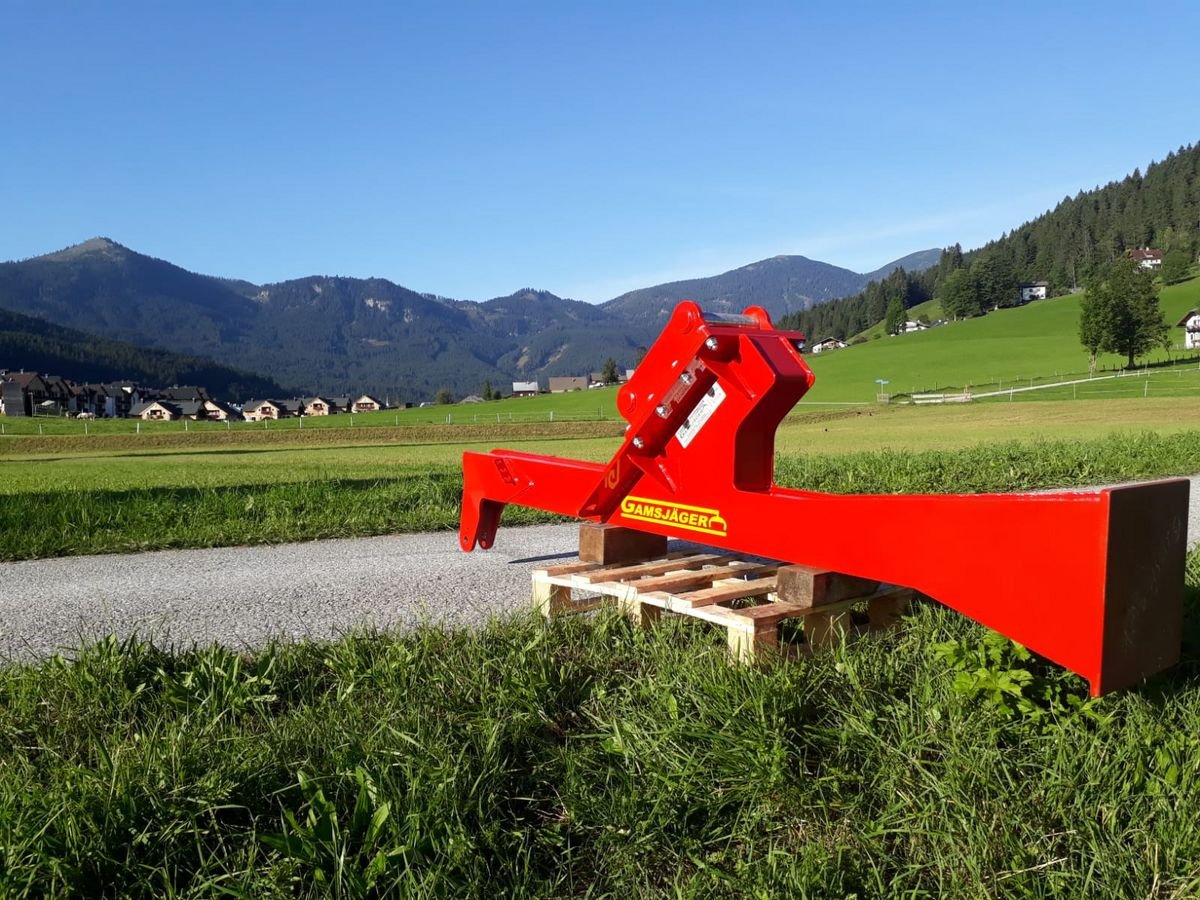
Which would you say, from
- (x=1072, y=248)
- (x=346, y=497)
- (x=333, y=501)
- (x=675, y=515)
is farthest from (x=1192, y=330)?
(x=675, y=515)

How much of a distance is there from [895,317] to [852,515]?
514ft

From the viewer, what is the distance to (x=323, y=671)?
3865 mm

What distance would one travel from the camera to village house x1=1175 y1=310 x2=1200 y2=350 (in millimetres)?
100875

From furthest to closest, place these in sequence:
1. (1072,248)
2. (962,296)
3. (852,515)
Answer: (1072,248), (962,296), (852,515)

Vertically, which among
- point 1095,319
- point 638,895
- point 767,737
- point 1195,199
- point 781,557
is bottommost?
point 638,895

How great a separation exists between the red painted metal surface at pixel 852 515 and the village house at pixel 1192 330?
11485 centimetres

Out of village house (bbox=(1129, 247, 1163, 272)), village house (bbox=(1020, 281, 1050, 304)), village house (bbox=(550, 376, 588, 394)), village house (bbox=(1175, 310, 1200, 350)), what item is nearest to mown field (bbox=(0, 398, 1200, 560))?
village house (bbox=(1175, 310, 1200, 350))

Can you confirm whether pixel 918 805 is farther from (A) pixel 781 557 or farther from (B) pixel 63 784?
(B) pixel 63 784

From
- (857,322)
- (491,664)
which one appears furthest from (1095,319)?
(491,664)

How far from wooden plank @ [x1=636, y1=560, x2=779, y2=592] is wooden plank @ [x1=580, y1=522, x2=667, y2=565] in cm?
34

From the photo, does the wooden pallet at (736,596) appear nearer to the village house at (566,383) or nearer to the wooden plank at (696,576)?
the wooden plank at (696,576)

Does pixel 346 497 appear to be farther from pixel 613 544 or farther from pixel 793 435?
pixel 793 435

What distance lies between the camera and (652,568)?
497cm

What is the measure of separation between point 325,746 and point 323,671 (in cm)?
97
